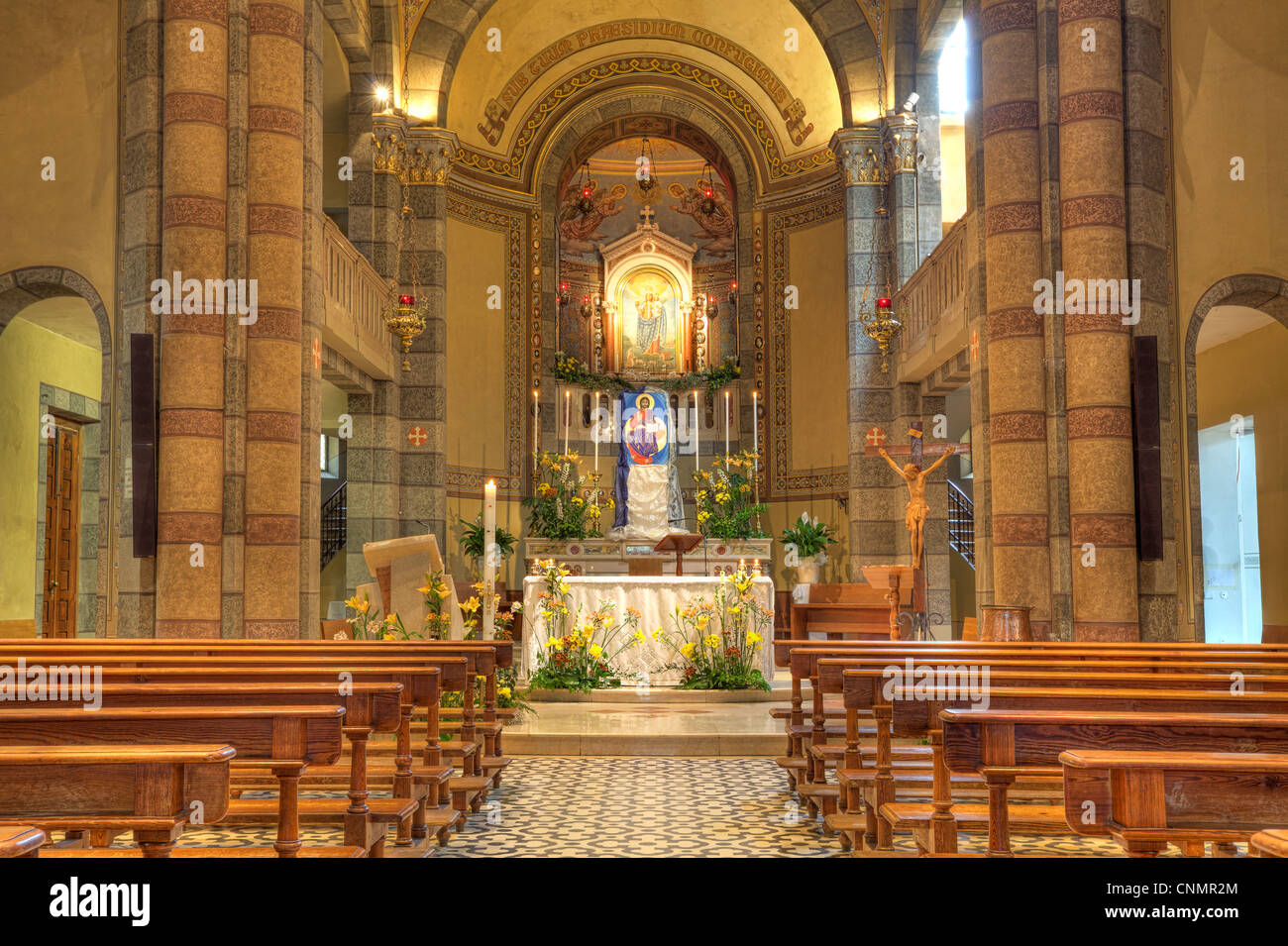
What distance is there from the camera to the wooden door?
13.9 metres

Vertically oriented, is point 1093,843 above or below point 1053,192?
below

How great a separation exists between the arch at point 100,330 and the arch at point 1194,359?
917cm

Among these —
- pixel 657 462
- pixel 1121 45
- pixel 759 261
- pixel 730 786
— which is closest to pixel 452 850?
pixel 730 786

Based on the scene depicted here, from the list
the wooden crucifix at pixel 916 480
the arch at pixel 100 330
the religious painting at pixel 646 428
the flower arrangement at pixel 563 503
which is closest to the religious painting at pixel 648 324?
the religious painting at pixel 646 428

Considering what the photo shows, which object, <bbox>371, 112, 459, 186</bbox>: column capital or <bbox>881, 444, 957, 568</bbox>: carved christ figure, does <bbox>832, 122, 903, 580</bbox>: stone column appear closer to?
<bbox>881, 444, 957, 568</bbox>: carved christ figure

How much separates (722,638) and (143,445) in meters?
5.55

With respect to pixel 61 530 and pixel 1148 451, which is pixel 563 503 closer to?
pixel 61 530

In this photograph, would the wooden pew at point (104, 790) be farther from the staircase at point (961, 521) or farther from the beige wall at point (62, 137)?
the staircase at point (961, 521)

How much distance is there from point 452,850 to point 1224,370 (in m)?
13.2

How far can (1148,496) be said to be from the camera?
893cm

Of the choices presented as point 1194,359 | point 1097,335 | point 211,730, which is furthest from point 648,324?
point 211,730

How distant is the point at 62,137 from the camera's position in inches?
404

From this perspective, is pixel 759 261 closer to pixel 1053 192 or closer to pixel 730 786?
pixel 1053 192

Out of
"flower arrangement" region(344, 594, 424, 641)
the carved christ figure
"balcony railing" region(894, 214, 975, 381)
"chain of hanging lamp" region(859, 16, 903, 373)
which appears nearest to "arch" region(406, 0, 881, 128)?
"chain of hanging lamp" region(859, 16, 903, 373)
